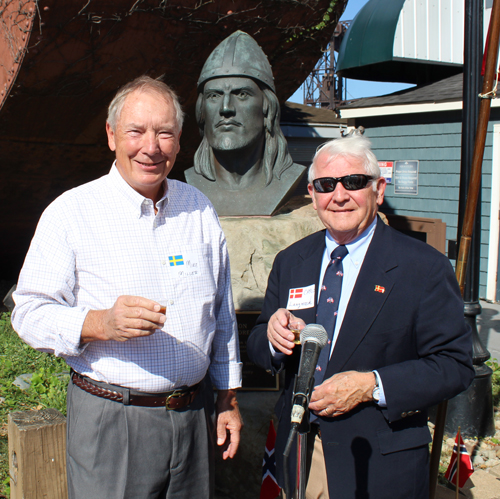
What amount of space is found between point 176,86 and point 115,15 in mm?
1427

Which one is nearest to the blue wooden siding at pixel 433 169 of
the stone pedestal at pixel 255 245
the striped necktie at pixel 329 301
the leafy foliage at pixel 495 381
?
the leafy foliage at pixel 495 381

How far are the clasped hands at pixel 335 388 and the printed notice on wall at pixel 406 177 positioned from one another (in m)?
7.16

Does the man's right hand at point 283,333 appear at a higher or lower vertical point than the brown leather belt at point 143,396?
higher

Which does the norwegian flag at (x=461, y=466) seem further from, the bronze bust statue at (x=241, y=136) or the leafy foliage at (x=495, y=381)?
the bronze bust statue at (x=241, y=136)

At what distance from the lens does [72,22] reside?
4.95m

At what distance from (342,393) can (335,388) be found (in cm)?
3

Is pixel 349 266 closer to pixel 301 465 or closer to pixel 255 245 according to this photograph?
pixel 301 465

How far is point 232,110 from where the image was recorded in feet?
13.2

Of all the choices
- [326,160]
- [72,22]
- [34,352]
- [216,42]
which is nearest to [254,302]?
[326,160]

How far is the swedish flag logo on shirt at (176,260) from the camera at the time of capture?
1839 millimetres

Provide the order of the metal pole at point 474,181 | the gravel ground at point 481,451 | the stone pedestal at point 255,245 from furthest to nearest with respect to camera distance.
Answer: the gravel ground at point 481,451
the stone pedestal at point 255,245
the metal pole at point 474,181

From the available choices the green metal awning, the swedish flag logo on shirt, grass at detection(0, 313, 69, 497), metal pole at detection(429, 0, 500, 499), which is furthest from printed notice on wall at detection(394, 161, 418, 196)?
the swedish flag logo on shirt

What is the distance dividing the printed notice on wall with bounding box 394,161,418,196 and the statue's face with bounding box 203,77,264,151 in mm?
4819

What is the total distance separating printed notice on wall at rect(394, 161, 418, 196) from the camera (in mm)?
8219
